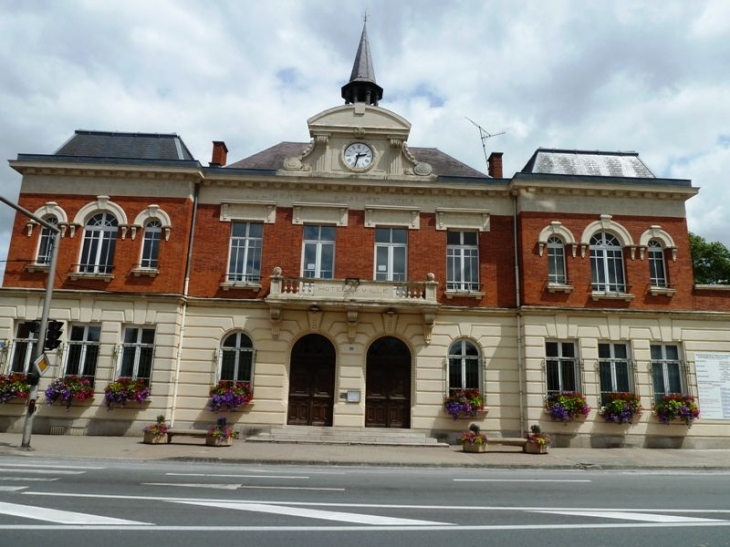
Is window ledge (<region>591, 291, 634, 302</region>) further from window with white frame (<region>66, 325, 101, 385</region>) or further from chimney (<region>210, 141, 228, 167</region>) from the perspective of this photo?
window with white frame (<region>66, 325, 101, 385</region>)

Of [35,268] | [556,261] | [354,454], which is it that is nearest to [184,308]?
[35,268]

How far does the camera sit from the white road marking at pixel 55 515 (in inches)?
263

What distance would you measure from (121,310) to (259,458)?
910 cm

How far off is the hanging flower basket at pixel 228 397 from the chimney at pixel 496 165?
44.5 ft

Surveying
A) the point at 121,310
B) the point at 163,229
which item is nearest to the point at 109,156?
the point at 163,229

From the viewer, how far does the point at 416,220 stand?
20.8 metres

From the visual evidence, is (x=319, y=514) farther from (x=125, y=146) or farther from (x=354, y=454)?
(x=125, y=146)

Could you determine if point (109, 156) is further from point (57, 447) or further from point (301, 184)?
point (57, 447)

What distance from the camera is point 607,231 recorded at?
20.7 metres

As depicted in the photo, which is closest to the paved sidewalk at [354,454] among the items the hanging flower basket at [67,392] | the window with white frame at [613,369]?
the hanging flower basket at [67,392]

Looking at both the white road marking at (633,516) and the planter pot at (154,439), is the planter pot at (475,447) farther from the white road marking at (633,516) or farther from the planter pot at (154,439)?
the planter pot at (154,439)

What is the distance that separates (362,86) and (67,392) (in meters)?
18.0

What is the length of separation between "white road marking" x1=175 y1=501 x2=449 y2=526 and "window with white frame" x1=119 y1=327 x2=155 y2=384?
12.4 meters

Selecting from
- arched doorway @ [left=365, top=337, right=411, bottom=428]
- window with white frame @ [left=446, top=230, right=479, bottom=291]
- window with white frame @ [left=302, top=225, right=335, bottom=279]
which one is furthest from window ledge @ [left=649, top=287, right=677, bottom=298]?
window with white frame @ [left=302, top=225, right=335, bottom=279]
